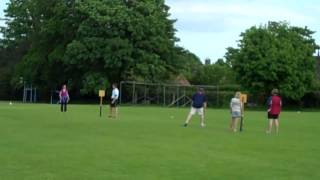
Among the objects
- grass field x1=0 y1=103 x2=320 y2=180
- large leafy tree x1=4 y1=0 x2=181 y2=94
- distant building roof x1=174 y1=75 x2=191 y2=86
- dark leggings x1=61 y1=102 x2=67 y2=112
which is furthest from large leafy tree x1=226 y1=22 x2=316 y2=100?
grass field x1=0 y1=103 x2=320 y2=180

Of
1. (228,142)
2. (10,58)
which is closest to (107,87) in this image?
(10,58)

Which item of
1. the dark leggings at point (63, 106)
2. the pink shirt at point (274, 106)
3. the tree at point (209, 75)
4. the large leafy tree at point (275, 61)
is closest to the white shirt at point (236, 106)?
the pink shirt at point (274, 106)

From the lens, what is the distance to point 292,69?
6969cm

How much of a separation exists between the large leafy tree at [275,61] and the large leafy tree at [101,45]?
32.2 feet

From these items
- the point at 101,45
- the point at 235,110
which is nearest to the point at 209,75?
the point at 101,45

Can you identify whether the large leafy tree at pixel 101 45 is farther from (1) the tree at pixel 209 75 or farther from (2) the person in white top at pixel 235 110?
(2) the person in white top at pixel 235 110

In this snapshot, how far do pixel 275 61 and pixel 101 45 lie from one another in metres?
19.5

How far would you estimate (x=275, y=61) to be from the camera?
6944 centimetres

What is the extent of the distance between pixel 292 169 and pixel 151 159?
323 centimetres

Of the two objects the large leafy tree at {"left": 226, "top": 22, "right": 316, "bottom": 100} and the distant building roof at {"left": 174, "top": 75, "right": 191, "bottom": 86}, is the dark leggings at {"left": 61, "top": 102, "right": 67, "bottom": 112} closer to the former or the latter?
the large leafy tree at {"left": 226, "top": 22, "right": 316, "bottom": 100}

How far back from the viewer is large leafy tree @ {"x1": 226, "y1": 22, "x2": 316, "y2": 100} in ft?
228

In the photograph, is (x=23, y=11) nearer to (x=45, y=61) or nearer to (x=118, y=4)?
(x=45, y=61)

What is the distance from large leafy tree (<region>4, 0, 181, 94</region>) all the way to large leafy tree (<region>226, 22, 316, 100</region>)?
32.2 ft

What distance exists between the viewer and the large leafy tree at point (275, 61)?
69.4 metres
